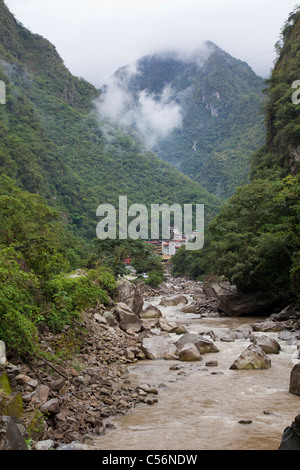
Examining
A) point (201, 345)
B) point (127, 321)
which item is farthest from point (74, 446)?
point (127, 321)

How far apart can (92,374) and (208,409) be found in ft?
8.45

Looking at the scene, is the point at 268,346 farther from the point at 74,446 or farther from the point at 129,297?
the point at 129,297

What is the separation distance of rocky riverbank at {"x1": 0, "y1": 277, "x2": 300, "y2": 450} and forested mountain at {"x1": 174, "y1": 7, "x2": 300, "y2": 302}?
3382mm

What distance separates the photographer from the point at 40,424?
5438 mm

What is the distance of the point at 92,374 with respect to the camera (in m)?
8.30

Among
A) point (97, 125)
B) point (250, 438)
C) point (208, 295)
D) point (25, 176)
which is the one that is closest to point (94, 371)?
point (250, 438)

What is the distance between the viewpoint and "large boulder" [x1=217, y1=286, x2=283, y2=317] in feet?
64.9

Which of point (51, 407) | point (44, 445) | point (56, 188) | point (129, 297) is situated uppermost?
point (56, 188)

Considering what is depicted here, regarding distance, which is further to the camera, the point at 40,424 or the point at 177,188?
the point at 177,188

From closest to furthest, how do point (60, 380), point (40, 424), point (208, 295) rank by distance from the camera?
point (40, 424)
point (60, 380)
point (208, 295)

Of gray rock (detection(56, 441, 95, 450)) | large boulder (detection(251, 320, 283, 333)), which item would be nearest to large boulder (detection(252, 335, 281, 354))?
large boulder (detection(251, 320, 283, 333))

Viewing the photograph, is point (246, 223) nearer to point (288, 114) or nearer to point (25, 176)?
point (288, 114)

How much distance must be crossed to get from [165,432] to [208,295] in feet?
72.6

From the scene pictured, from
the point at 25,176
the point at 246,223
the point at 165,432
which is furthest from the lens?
the point at 25,176
